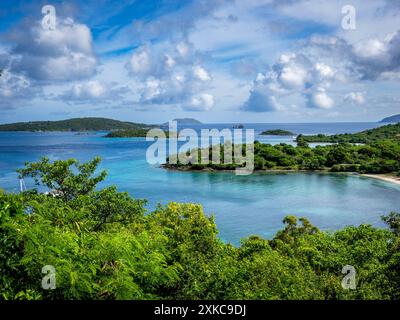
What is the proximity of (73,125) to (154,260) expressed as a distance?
94.2 metres

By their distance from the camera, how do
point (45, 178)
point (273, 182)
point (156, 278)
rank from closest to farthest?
point (156, 278), point (45, 178), point (273, 182)

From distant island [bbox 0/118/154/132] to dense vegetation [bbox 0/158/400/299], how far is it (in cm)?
7074

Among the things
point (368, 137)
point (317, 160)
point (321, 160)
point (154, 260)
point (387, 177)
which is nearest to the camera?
point (154, 260)

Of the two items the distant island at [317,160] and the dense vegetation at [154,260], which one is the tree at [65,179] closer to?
the dense vegetation at [154,260]

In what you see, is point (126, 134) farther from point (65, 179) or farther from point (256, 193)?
point (65, 179)

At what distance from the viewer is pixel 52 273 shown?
149 inches

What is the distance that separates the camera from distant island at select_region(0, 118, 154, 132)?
249ft

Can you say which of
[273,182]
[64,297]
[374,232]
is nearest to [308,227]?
[374,232]

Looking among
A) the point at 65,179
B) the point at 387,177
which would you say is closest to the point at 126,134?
the point at 387,177

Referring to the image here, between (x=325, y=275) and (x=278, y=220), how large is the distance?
20.1m

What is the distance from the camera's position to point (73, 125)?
309 feet

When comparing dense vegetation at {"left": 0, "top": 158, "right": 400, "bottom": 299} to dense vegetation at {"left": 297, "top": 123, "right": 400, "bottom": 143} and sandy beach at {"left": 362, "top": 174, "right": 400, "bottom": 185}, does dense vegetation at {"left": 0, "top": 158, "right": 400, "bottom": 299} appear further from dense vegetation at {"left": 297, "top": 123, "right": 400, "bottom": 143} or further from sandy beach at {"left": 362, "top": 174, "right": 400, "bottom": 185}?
dense vegetation at {"left": 297, "top": 123, "right": 400, "bottom": 143}

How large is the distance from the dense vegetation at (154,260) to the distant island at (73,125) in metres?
70.7
